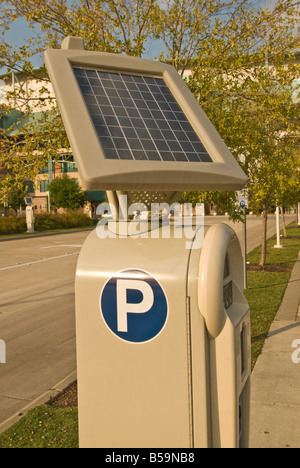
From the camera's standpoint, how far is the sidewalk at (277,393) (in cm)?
394

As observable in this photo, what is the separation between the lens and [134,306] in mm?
2508

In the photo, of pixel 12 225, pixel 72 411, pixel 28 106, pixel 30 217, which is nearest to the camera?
pixel 72 411

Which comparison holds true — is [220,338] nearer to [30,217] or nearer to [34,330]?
[34,330]

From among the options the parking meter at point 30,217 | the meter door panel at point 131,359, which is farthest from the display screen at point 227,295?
the parking meter at point 30,217

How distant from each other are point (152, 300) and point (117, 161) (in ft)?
2.48

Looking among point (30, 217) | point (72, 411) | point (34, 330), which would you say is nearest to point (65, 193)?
point (30, 217)

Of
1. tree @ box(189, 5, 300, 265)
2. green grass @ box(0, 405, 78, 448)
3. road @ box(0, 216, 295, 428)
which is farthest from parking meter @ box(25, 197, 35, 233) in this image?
green grass @ box(0, 405, 78, 448)

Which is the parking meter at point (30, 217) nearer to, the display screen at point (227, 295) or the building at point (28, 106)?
the building at point (28, 106)

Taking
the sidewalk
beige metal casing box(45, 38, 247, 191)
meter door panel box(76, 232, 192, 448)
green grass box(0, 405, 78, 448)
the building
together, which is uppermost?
the building

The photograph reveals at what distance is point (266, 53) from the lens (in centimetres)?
Answer: 757

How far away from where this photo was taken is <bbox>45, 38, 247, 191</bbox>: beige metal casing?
225 centimetres

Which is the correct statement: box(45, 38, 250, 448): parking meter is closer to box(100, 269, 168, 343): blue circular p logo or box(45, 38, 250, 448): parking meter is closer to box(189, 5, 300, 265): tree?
box(100, 269, 168, 343): blue circular p logo

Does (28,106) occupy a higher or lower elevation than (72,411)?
higher

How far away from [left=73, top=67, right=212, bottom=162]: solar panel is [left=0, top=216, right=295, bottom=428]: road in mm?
1026
